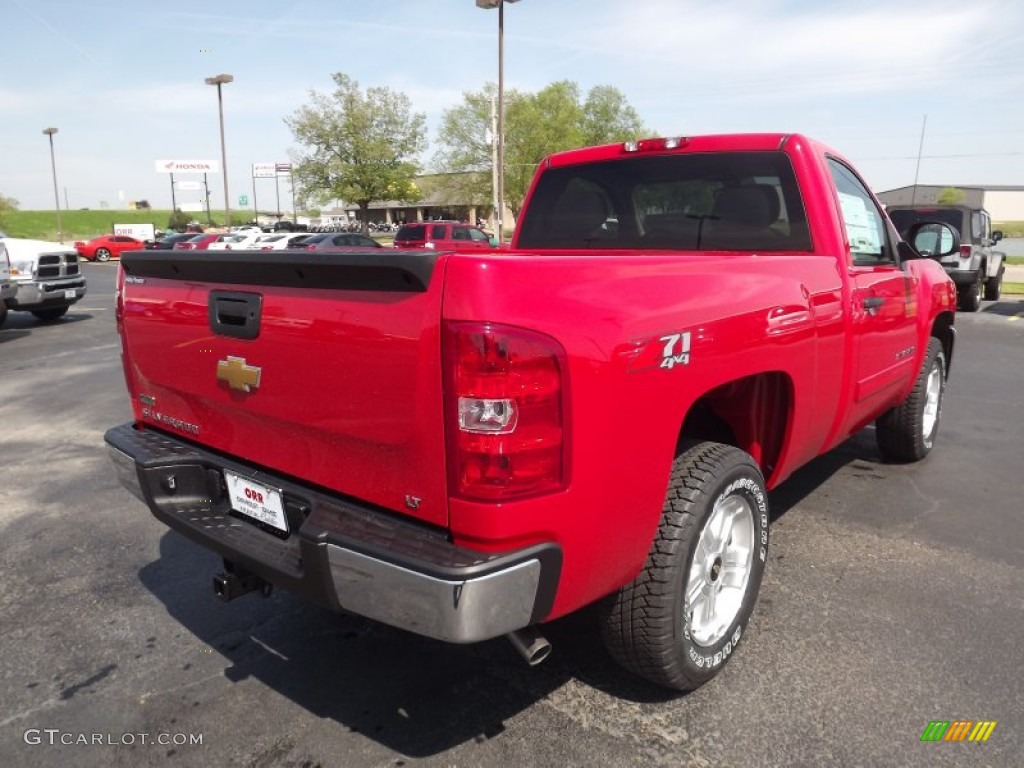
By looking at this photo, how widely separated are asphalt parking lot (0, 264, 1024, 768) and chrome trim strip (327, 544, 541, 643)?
0.68 metres

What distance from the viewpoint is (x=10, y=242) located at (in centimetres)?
1254

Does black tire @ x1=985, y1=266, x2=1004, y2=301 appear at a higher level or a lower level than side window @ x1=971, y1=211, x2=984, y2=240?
lower

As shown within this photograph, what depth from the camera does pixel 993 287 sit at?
16734mm

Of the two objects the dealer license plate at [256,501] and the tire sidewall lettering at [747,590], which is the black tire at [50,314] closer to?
the dealer license plate at [256,501]

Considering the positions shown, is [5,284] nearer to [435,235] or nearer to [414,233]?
[435,235]

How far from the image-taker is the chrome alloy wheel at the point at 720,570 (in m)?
2.47

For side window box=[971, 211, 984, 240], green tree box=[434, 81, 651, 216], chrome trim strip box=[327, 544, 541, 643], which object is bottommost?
chrome trim strip box=[327, 544, 541, 643]

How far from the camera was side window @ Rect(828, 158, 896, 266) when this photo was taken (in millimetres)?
3574

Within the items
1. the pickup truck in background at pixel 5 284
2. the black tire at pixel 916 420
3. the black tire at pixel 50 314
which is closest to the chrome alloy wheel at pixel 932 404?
the black tire at pixel 916 420

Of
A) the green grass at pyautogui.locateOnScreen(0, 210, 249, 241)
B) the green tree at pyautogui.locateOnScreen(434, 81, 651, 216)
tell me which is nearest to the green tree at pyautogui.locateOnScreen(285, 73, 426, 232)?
the green tree at pyautogui.locateOnScreen(434, 81, 651, 216)

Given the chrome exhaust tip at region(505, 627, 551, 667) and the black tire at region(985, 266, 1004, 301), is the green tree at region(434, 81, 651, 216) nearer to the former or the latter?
the black tire at region(985, 266, 1004, 301)

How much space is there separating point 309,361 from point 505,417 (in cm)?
69

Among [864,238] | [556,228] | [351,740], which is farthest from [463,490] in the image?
[864,238]

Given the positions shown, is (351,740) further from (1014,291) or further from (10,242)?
(1014,291)
